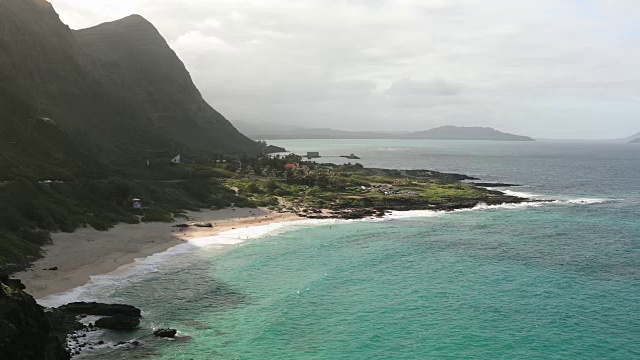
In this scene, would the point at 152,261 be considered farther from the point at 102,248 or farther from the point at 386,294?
the point at 386,294

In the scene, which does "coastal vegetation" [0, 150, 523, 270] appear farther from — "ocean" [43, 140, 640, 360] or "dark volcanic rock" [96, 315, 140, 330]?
"dark volcanic rock" [96, 315, 140, 330]

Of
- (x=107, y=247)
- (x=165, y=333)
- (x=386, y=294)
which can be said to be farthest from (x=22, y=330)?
(x=107, y=247)

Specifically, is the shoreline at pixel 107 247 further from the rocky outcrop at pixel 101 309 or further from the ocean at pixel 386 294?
the rocky outcrop at pixel 101 309

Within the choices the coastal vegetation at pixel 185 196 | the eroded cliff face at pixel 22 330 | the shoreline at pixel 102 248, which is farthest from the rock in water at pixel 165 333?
the coastal vegetation at pixel 185 196

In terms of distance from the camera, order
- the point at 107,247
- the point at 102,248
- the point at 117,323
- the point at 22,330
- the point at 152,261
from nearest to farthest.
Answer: the point at 22,330, the point at 117,323, the point at 152,261, the point at 102,248, the point at 107,247

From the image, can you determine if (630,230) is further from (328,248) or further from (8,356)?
(8,356)

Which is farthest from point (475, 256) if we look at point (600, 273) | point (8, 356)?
point (8, 356)

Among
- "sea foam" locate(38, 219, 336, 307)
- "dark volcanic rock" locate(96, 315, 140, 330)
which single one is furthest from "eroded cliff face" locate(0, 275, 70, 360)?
"sea foam" locate(38, 219, 336, 307)
